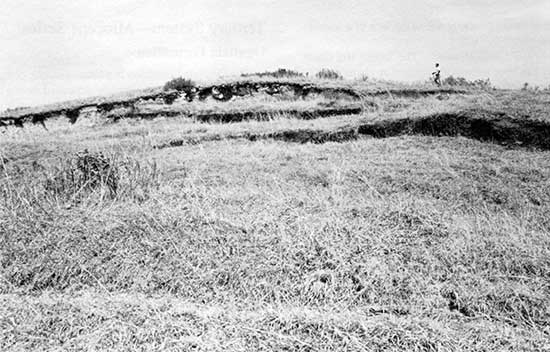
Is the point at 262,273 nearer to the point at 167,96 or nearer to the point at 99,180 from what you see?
the point at 99,180

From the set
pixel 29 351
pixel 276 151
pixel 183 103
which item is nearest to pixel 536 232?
pixel 29 351

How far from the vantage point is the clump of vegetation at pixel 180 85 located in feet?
61.9

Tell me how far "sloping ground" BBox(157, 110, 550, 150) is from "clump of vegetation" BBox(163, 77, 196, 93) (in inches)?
285

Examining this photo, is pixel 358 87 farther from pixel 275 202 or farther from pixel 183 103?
pixel 275 202

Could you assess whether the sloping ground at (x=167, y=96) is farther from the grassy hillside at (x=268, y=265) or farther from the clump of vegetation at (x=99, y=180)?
the clump of vegetation at (x=99, y=180)

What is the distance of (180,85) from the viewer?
1906 centimetres

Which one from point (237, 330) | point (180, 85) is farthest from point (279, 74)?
point (237, 330)

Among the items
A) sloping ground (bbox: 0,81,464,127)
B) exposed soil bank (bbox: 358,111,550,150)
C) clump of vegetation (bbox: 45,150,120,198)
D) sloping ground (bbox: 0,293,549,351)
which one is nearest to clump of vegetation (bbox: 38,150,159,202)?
clump of vegetation (bbox: 45,150,120,198)

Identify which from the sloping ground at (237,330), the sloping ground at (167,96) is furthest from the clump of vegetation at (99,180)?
the sloping ground at (167,96)

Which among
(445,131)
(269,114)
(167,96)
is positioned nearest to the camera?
(445,131)

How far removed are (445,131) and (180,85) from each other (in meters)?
11.6

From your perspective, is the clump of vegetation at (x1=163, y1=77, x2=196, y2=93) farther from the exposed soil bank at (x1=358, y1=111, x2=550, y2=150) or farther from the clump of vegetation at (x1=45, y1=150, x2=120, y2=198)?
the clump of vegetation at (x1=45, y1=150, x2=120, y2=198)

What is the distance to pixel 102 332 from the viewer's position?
2.97 metres

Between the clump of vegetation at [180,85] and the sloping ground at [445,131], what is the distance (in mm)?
7245
